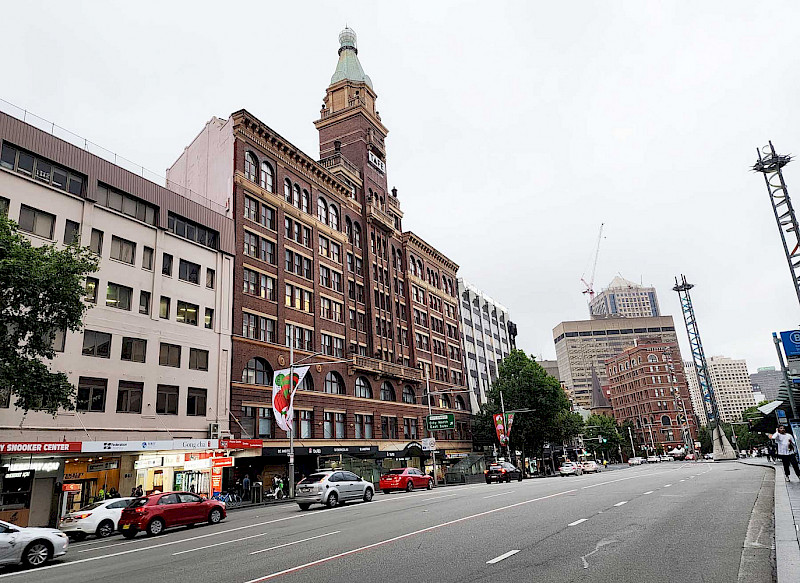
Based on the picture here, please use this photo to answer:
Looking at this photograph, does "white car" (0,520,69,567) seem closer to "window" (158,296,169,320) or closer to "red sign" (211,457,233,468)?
"red sign" (211,457,233,468)

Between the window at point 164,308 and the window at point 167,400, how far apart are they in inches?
172

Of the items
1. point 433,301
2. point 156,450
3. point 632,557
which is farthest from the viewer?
point 433,301

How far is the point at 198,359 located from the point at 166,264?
6.43 metres

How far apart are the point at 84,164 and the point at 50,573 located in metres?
25.9

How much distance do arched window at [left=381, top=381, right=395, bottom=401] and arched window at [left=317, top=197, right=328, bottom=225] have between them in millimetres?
16891

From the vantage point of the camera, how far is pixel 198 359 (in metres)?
35.7

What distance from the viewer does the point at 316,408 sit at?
144ft

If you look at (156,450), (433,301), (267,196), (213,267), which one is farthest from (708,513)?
(433,301)

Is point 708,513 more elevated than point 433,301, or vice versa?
point 433,301

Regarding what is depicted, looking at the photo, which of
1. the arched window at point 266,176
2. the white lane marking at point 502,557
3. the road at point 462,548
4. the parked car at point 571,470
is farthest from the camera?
the parked car at point 571,470

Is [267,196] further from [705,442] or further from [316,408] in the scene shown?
[705,442]

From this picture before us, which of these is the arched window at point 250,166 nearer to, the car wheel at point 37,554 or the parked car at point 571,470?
the car wheel at point 37,554

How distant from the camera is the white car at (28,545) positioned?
14.0 metres

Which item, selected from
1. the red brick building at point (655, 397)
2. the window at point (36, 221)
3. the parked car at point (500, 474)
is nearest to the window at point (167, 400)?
the window at point (36, 221)
